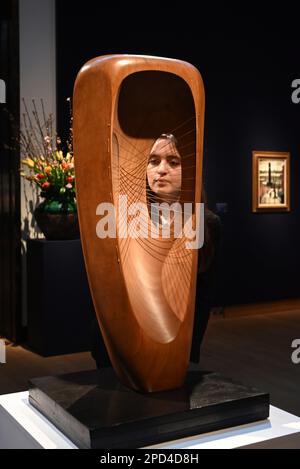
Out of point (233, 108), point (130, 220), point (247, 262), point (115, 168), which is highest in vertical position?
point (233, 108)

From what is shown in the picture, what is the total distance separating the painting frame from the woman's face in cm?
461

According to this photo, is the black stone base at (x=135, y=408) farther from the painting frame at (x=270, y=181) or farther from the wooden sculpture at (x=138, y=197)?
the painting frame at (x=270, y=181)

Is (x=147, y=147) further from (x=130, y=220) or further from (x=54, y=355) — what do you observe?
(x=54, y=355)

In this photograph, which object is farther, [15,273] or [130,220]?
[15,273]

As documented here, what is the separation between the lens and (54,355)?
4492 mm

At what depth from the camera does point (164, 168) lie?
1612mm

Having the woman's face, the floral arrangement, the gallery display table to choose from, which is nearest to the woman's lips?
the woman's face

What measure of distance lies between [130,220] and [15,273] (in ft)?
11.4

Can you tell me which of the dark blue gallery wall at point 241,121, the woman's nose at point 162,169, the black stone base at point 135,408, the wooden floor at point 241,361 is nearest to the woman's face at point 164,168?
the woman's nose at point 162,169

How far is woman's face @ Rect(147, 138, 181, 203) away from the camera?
5.30 feet

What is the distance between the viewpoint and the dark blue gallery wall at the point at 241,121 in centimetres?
561

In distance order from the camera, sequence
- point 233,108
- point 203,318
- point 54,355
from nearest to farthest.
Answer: point 203,318 < point 54,355 < point 233,108

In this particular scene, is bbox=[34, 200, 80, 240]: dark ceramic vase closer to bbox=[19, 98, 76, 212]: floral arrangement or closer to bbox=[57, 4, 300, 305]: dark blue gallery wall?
bbox=[19, 98, 76, 212]: floral arrangement
